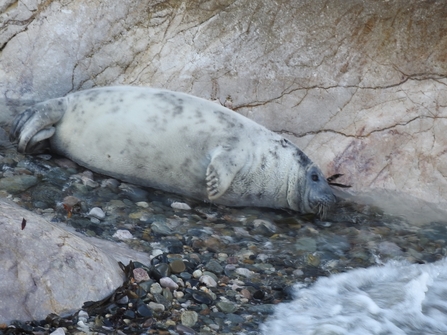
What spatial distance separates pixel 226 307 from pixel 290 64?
2479mm

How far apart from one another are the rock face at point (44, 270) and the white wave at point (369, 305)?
0.74m

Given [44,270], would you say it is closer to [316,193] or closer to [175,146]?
[175,146]

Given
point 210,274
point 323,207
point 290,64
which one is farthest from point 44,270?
point 290,64

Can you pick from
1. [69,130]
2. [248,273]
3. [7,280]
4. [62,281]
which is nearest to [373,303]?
[248,273]

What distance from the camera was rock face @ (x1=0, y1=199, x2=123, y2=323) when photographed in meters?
2.72

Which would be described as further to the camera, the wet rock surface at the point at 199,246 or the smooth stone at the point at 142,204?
the smooth stone at the point at 142,204

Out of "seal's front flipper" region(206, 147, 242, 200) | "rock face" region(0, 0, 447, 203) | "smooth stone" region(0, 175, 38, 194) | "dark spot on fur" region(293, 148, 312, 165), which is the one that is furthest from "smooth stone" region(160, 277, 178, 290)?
"rock face" region(0, 0, 447, 203)

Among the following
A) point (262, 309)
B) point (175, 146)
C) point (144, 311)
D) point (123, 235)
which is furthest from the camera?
point (175, 146)

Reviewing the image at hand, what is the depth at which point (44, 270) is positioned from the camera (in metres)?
2.84

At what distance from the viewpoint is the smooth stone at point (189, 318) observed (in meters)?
2.98

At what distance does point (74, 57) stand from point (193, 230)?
83.6 inches

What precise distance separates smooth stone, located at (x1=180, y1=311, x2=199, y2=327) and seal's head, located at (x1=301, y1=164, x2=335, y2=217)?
5.71ft

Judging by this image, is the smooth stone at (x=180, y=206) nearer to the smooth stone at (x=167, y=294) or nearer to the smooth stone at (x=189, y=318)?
the smooth stone at (x=167, y=294)

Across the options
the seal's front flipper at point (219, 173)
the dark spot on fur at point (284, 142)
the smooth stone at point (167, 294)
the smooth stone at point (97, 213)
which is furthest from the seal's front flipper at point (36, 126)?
the smooth stone at point (167, 294)
